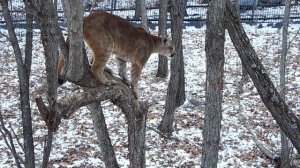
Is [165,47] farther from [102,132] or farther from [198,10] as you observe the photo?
[198,10]

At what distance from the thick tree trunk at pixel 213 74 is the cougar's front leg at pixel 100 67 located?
58.0 inches

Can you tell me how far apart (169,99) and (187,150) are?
1323 millimetres

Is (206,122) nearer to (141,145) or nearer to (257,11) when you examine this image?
(141,145)

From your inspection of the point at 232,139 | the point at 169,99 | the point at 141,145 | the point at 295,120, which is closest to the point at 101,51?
the point at 141,145

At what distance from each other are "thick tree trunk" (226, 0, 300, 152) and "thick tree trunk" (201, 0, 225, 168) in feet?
1.77

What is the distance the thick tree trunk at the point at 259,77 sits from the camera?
7324 mm

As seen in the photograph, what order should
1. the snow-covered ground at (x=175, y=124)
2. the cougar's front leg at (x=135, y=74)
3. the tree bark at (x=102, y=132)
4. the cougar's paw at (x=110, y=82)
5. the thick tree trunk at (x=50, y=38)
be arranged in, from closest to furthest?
the thick tree trunk at (x=50, y=38) < the cougar's paw at (x=110, y=82) < the tree bark at (x=102, y=132) < the cougar's front leg at (x=135, y=74) < the snow-covered ground at (x=175, y=124)

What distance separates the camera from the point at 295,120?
26.0ft

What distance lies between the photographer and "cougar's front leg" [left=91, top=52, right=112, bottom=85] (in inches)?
247

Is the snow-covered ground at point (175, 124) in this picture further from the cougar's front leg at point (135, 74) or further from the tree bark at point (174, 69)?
the cougar's front leg at point (135, 74)

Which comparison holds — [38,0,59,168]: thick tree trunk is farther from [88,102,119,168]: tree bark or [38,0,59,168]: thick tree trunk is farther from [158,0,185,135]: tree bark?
[158,0,185,135]: tree bark

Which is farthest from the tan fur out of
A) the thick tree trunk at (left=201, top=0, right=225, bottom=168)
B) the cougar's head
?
the thick tree trunk at (left=201, top=0, right=225, bottom=168)

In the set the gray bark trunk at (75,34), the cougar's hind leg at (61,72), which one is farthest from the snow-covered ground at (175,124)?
the gray bark trunk at (75,34)

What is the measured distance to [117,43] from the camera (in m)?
7.40
